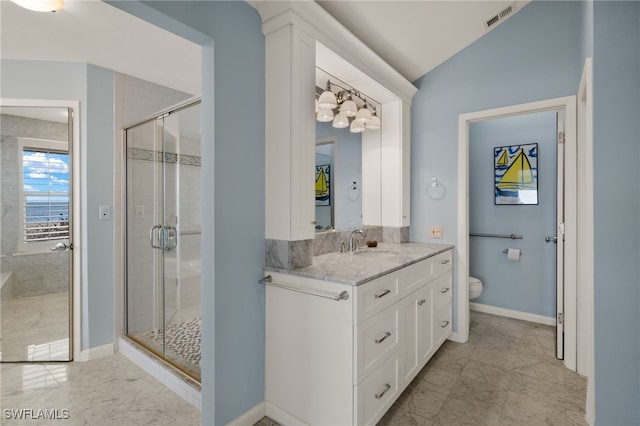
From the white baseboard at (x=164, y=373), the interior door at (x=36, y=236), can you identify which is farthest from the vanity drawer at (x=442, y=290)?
the interior door at (x=36, y=236)

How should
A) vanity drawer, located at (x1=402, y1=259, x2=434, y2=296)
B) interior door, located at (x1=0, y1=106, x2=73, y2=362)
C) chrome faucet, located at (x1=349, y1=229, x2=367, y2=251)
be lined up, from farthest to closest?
chrome faucet, located at (x1=349, y1=229, x2=367, y2=251), interior door, located at (x1=0, y1=106, x2=73, y2=362), vanity drawer, located at (x1=402, y1=259, x2=434, y2=296)

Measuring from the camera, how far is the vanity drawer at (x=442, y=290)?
8.32 ft

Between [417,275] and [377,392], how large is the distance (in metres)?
0.84

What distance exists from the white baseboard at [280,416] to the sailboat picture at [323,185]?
138 centimetres

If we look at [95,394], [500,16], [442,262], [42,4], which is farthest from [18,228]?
[500,16]

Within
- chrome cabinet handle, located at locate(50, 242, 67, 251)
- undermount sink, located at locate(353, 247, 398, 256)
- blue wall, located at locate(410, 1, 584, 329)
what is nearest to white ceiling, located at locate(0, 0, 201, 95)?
chrome cabinet handle, located at locate(50, 242, 67, 251)

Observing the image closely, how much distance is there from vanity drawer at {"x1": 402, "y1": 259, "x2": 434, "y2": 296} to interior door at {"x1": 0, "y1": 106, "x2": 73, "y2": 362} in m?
2.69

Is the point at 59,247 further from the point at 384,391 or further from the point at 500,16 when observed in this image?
the point at 500,16

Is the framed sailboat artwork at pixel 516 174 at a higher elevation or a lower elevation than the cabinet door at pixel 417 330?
higher

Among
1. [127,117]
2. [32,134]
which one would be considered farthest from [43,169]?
[127,117]

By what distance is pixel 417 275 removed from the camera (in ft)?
7.26

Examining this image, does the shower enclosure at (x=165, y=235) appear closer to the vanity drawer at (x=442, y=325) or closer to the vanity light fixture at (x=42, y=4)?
the vanity light fixture at (x=42, y=4)

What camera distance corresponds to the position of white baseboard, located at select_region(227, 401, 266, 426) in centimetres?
172

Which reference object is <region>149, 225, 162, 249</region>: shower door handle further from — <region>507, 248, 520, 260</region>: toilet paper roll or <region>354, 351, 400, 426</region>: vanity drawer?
<region>507, 248, 520, 260</region>: toilet paper roll
